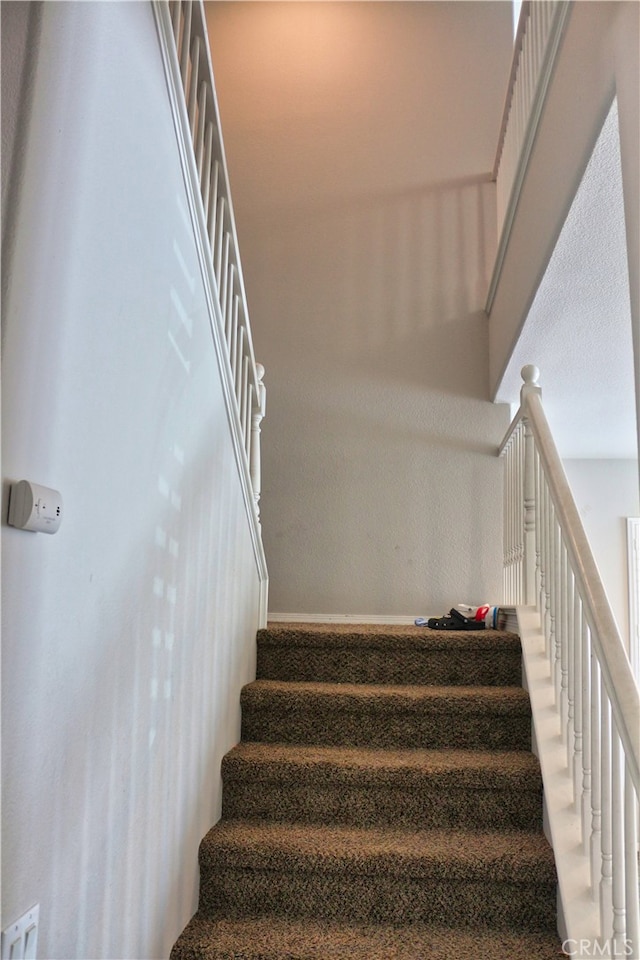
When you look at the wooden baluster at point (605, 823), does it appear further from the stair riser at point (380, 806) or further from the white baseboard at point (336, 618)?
the white baseboard at point (336, 618)

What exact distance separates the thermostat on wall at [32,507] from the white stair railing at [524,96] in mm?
1989

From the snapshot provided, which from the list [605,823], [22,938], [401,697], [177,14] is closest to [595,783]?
[605,823]

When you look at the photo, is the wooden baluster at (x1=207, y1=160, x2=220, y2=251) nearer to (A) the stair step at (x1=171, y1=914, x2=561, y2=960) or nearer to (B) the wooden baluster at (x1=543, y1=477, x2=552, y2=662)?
(B) the wooden baluster at (x1=543, y1=477, x2=552, y2=662)

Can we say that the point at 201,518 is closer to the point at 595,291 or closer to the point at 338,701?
the point at 338,701

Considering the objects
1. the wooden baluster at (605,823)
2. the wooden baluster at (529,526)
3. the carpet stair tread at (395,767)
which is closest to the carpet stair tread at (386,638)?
the wooden baluster at (529,526)

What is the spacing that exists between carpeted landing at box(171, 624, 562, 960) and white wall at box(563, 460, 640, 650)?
206 centimetres

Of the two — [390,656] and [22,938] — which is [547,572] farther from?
[22,938]

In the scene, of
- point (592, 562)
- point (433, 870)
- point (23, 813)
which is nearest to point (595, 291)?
point (592, 562)

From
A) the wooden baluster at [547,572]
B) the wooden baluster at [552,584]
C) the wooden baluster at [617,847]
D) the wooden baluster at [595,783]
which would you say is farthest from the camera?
the wooden baluster at [547,572]

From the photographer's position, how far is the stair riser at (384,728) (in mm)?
2656

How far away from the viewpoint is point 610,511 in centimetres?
481

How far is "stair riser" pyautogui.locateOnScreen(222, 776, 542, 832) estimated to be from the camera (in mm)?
2363

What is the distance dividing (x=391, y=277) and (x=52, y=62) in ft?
10.7

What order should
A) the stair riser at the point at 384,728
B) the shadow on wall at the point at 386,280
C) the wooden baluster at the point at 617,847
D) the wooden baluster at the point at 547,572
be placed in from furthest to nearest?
the shadow on wall at the point at 386,280
the stair riser at the point at 384,728
the wooden baluster at the point at 547,572
the wooden baluster at the point at 617,847
